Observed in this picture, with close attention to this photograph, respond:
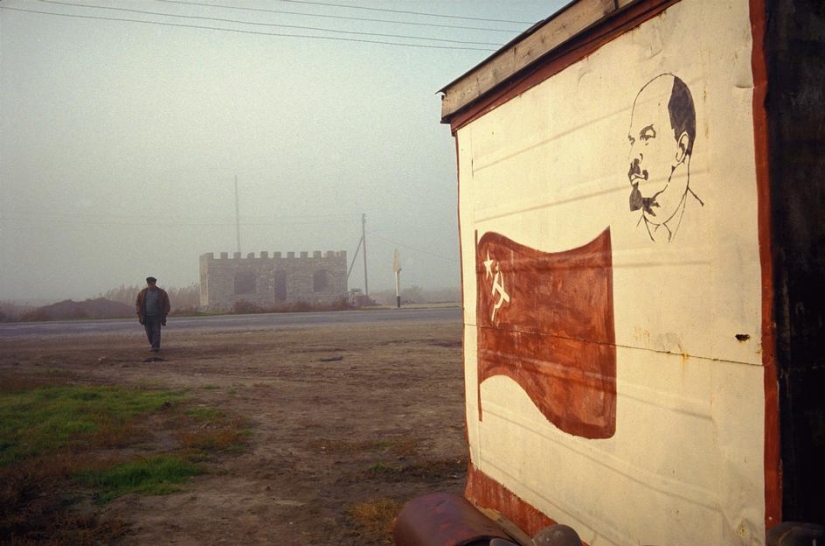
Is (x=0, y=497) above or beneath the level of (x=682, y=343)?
beneath

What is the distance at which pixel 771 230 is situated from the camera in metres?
1.94

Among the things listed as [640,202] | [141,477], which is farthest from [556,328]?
[141,477]

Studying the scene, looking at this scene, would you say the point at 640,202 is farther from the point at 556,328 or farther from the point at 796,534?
the point at 796,534

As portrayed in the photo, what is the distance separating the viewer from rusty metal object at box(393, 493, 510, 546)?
296 centimetres

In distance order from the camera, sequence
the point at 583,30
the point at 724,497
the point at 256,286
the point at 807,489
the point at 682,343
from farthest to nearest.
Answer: the point at 256,286
the point at 583,30
the point at 682,343
the point at 724,497
the point at 807,489

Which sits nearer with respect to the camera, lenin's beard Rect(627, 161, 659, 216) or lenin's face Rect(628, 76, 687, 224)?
lenin's face Rect(628, 76, 687, 224)

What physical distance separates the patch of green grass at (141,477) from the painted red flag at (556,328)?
2857 millimetres

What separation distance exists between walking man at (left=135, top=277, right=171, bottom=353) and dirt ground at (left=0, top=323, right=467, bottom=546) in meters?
0.54

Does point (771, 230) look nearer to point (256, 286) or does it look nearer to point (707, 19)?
point (707, 19)

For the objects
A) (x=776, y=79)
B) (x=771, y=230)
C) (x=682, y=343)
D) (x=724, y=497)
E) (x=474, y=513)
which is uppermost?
(x=776, y=79)

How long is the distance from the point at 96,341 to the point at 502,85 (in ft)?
57.7

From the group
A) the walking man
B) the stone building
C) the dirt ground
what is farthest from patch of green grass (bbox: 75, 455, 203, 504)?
the stone building

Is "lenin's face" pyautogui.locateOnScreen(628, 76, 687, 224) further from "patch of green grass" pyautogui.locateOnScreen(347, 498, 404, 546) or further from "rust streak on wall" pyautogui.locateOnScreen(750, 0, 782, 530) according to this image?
"patch of green grass" pyautogui.locateOnScreen(347, 498, 404, 546)

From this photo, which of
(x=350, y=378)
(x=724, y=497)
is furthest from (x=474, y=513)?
(x=350, y=378)
